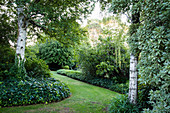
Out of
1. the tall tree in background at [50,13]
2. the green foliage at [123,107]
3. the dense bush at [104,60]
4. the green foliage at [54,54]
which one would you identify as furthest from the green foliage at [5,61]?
the green foliage at [54,54]

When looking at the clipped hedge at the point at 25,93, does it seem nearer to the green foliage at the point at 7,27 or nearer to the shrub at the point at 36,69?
the shrub at the point at 36,69

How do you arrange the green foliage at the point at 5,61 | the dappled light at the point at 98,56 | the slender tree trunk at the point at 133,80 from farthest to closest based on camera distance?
the green foliage at the point at 5,61
the slender tree trunk at the point at 133,80
the dappled light at the point at 98,56

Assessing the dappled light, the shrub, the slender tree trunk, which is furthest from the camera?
the shrub

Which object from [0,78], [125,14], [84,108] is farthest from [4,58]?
[125,14]

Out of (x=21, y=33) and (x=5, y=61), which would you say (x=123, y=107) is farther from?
(x=5, y=61)

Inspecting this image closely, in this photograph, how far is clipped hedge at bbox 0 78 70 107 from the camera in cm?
420

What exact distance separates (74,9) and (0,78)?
180 inches

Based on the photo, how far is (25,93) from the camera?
177 inches

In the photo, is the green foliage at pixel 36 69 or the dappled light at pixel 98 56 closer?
the dappled light at pixel 98 56

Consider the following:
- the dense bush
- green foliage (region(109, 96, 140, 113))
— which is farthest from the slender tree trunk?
the dense bush

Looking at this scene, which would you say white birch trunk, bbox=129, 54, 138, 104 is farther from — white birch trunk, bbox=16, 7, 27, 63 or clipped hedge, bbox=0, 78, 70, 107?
white birch trunk, bbox=16, 7, 27, 63

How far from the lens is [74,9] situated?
6160 millimetres

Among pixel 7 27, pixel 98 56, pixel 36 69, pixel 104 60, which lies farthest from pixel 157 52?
pixel 7 27

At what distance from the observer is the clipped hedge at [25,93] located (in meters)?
4.20
